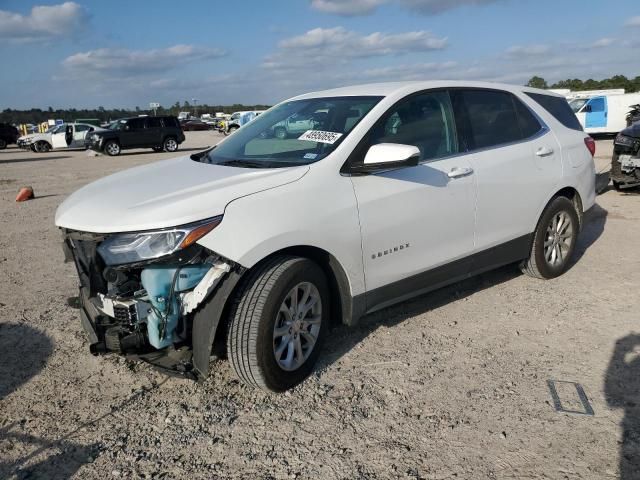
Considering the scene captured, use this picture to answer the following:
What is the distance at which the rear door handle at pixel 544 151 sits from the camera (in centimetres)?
482

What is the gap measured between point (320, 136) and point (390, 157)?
575 millimetres

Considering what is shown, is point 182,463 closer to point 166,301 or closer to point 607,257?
point 166,301

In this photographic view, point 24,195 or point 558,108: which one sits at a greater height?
point 558,108

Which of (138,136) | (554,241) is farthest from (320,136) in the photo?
(138,136)

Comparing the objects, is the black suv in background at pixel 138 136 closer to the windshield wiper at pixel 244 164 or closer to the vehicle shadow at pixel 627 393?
the windshield wiper at pixel 244 164

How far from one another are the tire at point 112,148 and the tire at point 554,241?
23.9 metres

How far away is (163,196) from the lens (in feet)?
10.1

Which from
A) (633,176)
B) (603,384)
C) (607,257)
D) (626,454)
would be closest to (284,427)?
(626,454)

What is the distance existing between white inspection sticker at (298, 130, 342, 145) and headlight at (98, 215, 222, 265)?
1.04 meters

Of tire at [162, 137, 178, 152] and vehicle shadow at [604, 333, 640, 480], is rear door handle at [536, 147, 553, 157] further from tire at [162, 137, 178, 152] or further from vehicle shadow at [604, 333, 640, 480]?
tire at [162, 137, 178, 152]

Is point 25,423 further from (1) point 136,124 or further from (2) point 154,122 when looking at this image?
(2) point 154,122

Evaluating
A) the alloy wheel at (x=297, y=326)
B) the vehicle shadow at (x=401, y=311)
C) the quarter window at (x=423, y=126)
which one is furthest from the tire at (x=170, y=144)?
the alloy wheel at (x=297, y=326)

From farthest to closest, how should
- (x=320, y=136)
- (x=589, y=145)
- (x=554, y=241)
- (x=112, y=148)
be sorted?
(x=112, y=148) → (x=589, y=145) → (x=554, y=241) → (x=320, y=136)

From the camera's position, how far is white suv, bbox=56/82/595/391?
117 inches
